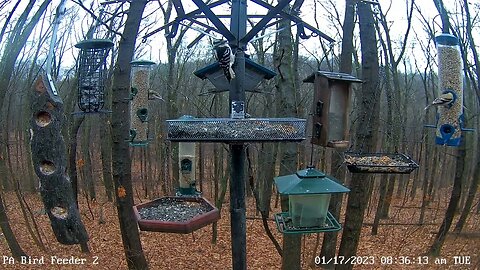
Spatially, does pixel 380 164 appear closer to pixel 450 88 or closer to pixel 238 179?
pixel 238 179

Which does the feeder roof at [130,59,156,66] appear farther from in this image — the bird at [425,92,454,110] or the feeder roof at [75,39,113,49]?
the bird at [425,92,454,110]

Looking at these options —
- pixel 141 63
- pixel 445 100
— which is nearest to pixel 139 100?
pixel 141 63

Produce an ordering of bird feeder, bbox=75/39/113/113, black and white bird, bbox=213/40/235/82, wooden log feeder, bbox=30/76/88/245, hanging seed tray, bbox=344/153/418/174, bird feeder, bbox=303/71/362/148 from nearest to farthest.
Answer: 1. black and white bird, bbox=213/40/235/82
2. wooden log feeder, bbox=30/76/88/245
3. hanging seed tray, bbox=344/153/418/174
4. bird feeder, bbox=303/71/362/148
5. bird feeder, bbox=75/39/113/113

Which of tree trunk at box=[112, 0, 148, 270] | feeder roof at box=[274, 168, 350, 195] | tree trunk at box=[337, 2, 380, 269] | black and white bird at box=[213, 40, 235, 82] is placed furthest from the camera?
tree trunk at box=[112, 0, 148, 270]

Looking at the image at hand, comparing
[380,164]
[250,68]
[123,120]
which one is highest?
[250,68]

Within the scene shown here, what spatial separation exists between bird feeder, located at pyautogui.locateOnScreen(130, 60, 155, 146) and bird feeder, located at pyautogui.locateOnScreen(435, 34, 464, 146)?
391cm

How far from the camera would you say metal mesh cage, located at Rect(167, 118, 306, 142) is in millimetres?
3084

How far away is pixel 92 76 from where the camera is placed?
5.29 m

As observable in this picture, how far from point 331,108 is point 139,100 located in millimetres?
3545

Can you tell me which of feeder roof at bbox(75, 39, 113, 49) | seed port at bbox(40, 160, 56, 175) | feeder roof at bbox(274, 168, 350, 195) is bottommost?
feeder roof at bbox(274, 168, 350, 195)

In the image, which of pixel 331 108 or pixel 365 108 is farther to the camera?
pixel 365 108

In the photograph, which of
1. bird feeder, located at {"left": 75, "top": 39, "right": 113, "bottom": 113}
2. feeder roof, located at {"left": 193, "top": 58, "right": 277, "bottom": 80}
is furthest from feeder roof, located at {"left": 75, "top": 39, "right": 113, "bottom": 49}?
feeder roof, located at {"left": 193, "top": 58, "right": 277, "bottom": 80}

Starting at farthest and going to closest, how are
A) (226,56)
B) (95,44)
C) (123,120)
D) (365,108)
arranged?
(123,120) < (365,108) < (95,44) < (226,56)

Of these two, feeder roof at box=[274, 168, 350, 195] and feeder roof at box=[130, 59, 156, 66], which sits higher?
feeder roof at box=[130, 59, 156, 66]
